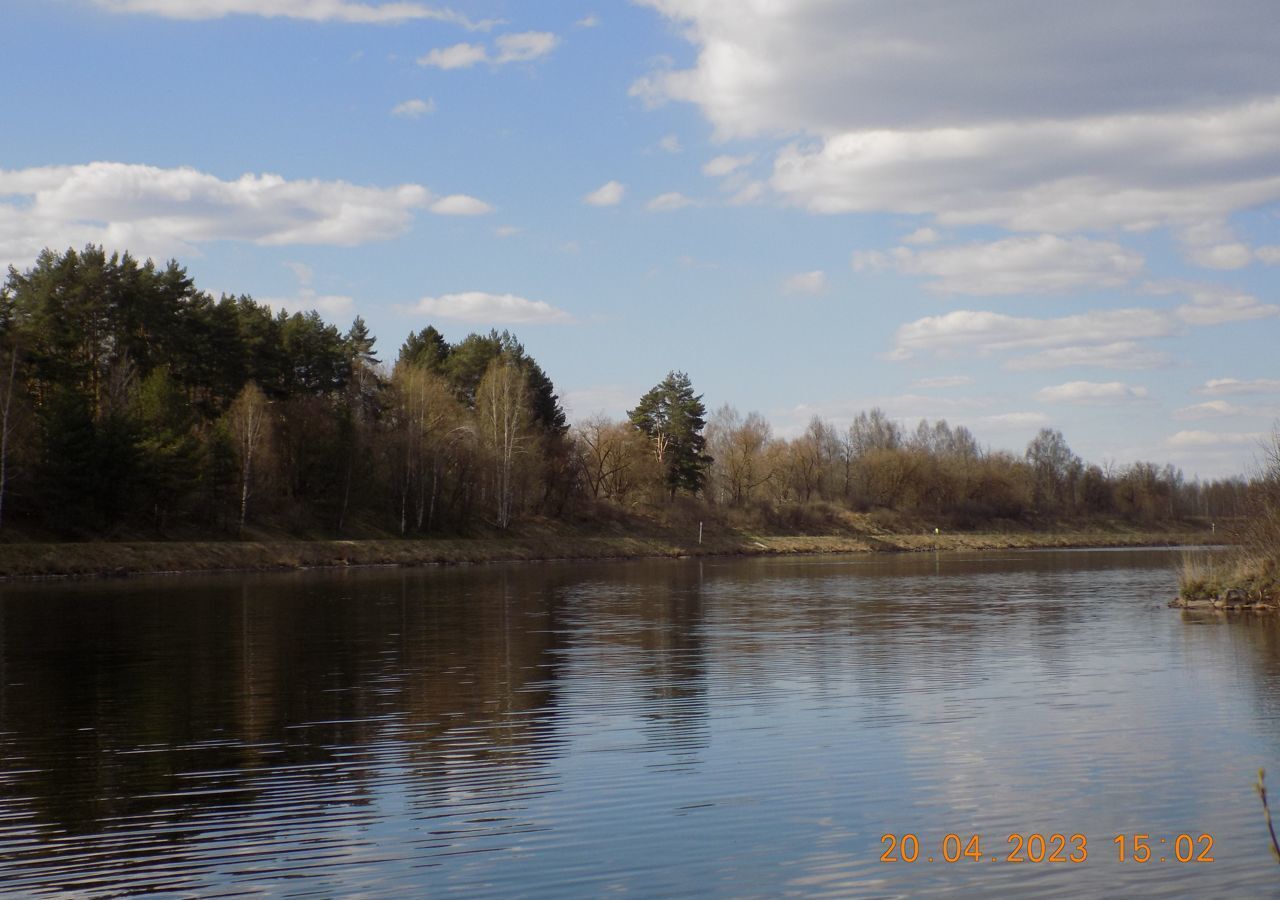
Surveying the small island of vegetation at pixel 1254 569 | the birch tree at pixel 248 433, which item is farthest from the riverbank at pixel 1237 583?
the birch tree at pixel 248 433

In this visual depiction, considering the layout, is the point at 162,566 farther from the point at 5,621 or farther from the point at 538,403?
the point at 538,403

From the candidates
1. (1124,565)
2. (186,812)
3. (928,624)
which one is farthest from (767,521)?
(186,812)

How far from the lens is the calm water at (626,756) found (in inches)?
403

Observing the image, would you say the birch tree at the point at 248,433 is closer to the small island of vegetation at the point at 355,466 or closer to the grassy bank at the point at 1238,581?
the small island of vegetation at the point at 355,466

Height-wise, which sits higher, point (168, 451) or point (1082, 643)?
point (168, 451)

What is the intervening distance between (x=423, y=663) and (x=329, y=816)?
12.9 m

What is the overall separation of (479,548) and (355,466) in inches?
412

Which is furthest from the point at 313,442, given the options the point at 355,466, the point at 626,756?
the point at 626,756

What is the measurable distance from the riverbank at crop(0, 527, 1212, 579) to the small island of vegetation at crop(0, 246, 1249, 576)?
0.20 m

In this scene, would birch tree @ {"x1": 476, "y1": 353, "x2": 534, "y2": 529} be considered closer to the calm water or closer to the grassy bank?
the calm water

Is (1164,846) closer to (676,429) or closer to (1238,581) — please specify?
(1238,581)

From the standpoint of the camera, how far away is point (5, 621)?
34.6 meters

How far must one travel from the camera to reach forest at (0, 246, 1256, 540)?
6475 cm
